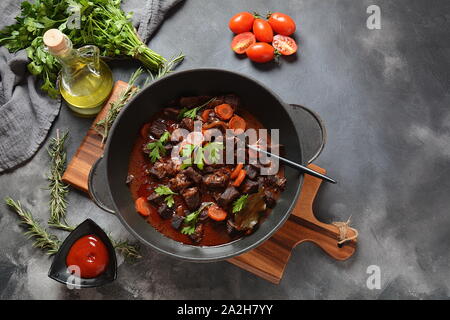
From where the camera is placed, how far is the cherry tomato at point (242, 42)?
336 cm

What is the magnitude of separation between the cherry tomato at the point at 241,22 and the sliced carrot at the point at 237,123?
722mm

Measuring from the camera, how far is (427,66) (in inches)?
135

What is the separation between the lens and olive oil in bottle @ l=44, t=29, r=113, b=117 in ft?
9.96

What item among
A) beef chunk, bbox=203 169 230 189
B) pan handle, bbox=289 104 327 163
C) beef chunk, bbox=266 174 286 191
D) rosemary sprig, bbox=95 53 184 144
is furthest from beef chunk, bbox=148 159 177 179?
pan handle, bbox=289 104 327 163

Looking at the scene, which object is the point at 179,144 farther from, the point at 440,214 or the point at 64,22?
the point at 440,214

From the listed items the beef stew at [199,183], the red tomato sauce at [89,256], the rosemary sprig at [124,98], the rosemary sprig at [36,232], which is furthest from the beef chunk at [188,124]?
the rosemary sprig at [36,232]

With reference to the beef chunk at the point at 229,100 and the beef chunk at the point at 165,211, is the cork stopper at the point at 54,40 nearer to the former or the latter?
the beef chunk at the point at 229,100

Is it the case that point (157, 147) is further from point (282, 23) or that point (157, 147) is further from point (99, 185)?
point (282, 23)

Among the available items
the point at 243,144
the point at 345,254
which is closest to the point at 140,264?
the point at 243,144

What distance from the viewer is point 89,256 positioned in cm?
293

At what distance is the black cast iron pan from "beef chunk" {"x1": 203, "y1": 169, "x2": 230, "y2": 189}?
39 centimetres

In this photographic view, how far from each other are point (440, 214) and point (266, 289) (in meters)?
1.41

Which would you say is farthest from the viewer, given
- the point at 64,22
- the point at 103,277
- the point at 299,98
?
the point at 299,98

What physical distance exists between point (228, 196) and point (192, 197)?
0.24m
